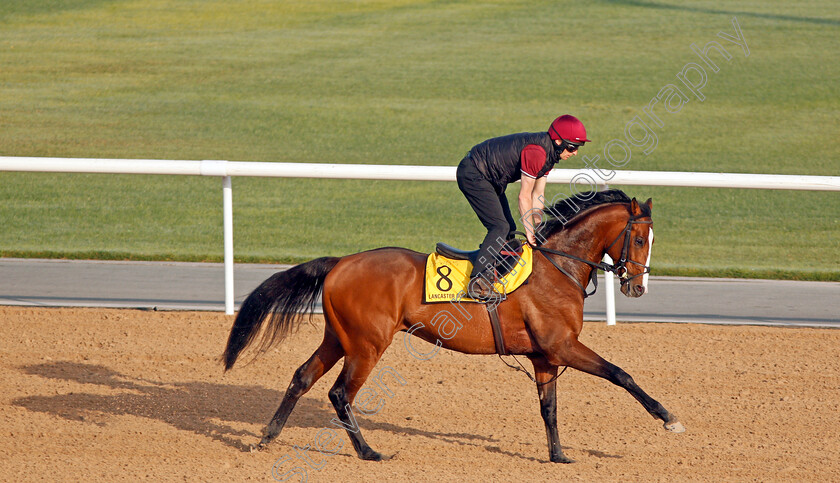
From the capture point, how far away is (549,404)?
5.17 m

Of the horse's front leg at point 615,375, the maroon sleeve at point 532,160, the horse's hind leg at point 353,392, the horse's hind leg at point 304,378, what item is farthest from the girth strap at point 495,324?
the horse's hind leg at point 304,378

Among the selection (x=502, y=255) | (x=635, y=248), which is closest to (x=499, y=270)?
(x=502, y=255)

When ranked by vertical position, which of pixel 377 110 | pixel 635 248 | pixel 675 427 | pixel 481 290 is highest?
pixel 377 110

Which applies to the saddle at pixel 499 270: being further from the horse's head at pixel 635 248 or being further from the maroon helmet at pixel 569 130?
the maroon helmet at pixel 569 130

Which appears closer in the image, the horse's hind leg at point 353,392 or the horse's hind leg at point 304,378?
the horse's hind leg at point 353,392

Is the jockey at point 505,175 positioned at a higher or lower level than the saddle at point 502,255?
Answer: higher

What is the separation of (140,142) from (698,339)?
41.0 ft

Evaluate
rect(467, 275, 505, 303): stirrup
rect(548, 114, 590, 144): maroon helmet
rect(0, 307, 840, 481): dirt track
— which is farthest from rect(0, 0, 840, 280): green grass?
rect(467, 275, 505, 303): stirrup

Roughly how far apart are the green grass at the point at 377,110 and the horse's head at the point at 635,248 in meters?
4.81

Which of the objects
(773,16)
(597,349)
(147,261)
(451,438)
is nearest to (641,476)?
(451,438)

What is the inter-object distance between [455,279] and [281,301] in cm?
112

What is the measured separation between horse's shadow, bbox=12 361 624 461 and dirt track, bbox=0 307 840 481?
19 millimetres

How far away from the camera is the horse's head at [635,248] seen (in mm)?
5086

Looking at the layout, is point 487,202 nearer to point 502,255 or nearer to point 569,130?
point 502,255
